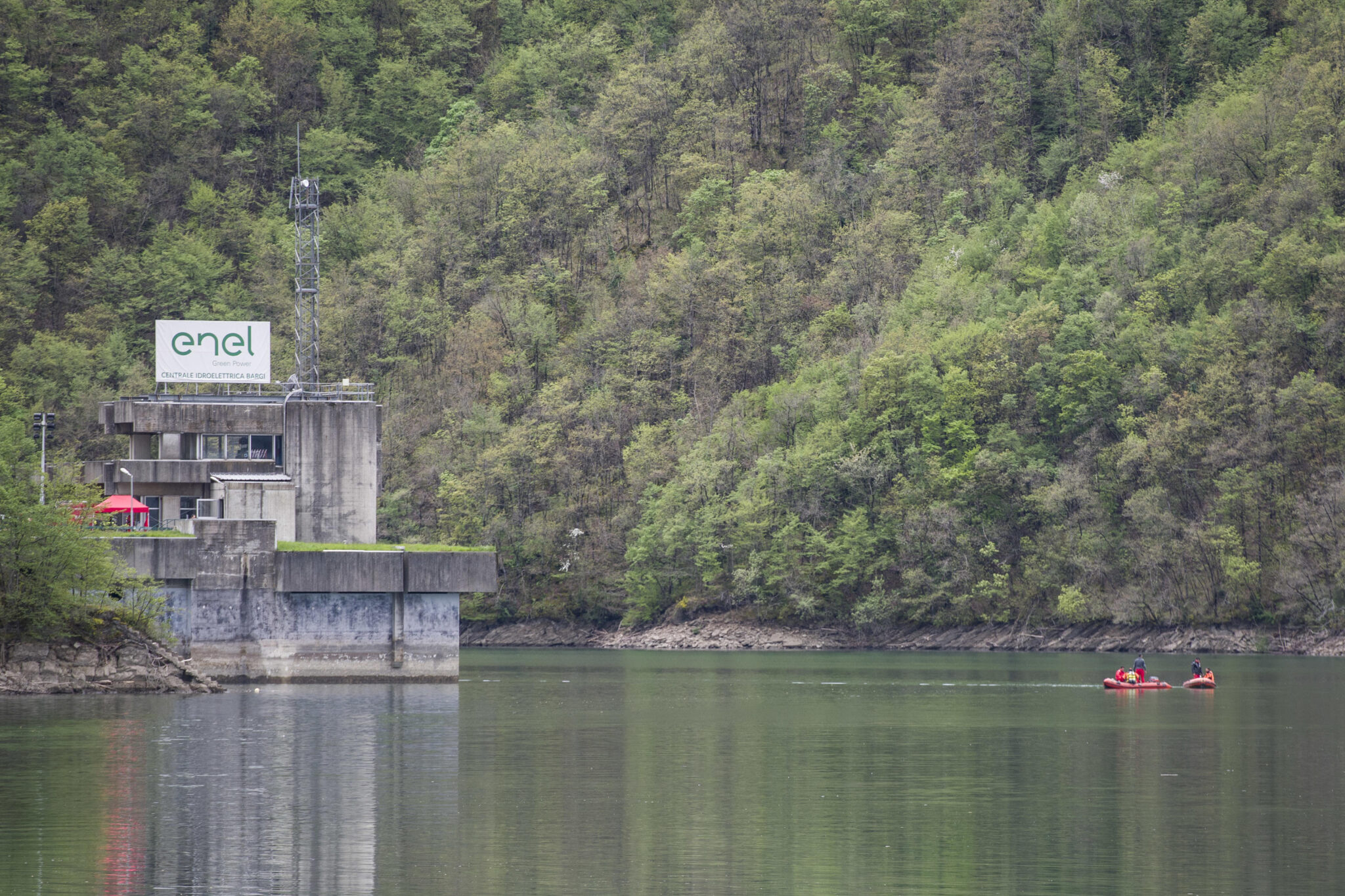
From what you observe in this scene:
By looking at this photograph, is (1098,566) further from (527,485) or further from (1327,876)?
(1327,876)

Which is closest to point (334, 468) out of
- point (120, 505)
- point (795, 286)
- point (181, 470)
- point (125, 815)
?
point (181, 470)

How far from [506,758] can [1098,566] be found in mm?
83824

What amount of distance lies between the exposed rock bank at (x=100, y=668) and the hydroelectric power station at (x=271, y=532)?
17.6 ft

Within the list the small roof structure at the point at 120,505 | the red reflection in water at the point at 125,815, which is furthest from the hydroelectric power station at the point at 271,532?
the red reflection in water at the point at 125,815

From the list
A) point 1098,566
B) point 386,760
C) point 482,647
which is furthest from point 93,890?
point 482,647

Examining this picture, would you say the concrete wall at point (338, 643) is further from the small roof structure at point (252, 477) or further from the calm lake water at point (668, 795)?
the small roof structure at point (252, 477)

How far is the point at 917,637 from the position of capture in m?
132

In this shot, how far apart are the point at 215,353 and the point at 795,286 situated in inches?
2769

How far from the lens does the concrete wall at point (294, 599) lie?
3022 inches

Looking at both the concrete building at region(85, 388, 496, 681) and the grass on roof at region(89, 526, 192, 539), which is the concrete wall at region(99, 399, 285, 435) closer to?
the grass on roof at region(89, 526, 192, 539)

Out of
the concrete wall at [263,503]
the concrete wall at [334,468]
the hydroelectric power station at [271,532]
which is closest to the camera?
the hydroelectric power station at [271,532]

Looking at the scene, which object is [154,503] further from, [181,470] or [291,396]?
[291,396]

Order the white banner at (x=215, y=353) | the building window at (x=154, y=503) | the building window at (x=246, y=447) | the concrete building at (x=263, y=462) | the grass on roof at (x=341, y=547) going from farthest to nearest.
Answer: the white banner at (x=215, y=353) < the building window at (x=154, y=503) < the building window at (x=246, y=447) < the concrete building at (x=263, y=462) < the grass on roof at (x=341, y=547)

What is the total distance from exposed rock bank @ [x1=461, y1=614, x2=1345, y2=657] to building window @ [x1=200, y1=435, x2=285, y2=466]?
170 ft
